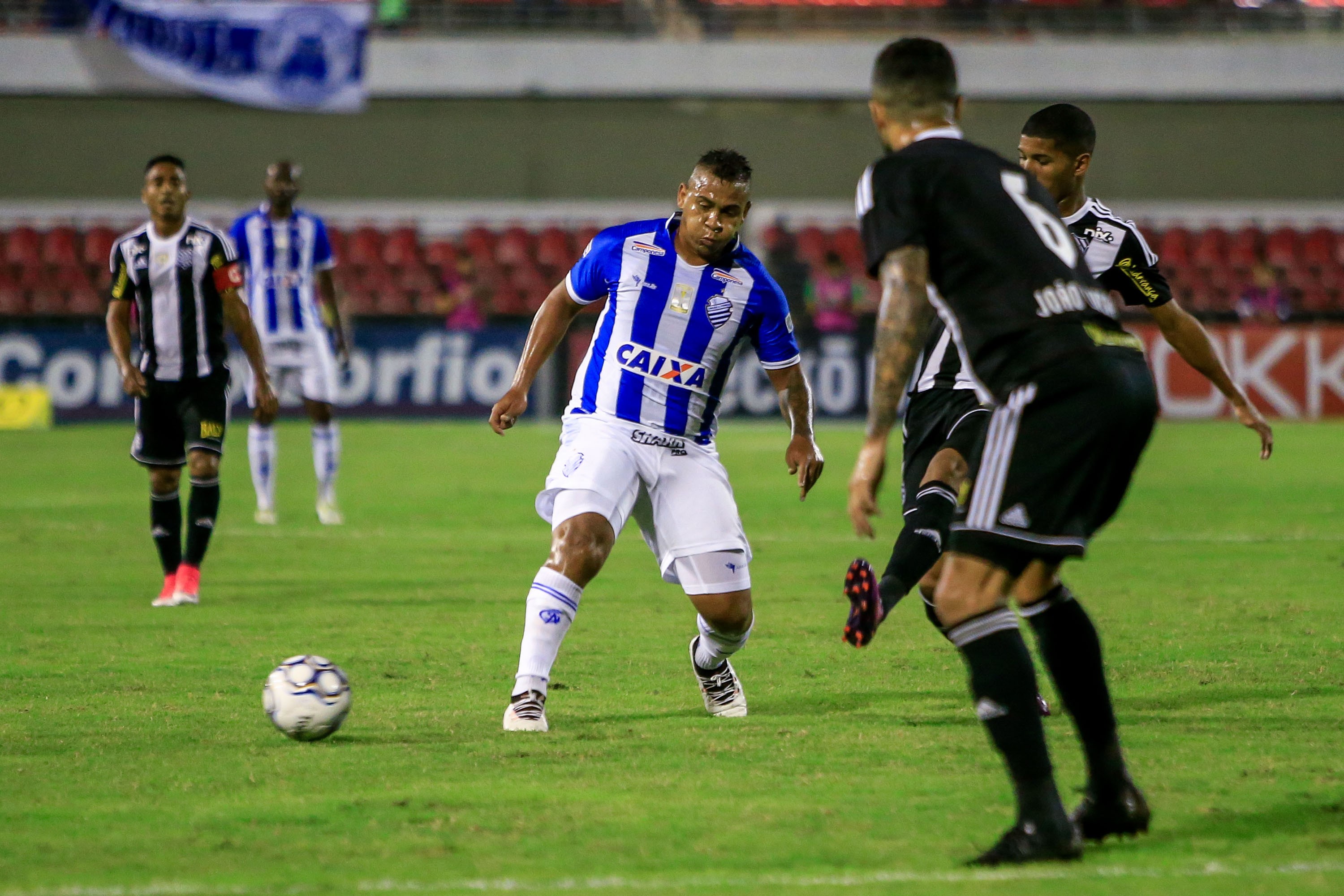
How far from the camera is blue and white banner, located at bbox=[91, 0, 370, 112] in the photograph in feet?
84.6

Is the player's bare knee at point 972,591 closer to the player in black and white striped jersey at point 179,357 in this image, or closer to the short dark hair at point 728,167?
the short dark hair at point 728,167

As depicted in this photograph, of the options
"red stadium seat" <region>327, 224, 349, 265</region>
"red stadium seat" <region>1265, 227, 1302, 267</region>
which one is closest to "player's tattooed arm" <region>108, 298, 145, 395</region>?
"red stadium seat" <region>327, 224, 349, 265</region>

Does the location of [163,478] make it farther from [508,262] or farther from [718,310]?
[508,262]

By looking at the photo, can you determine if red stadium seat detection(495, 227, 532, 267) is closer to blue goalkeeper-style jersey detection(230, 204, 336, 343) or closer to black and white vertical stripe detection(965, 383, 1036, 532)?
blue goalkeeper-style jersey detection(230, 204, 336, 343)

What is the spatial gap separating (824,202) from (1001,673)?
2530 centimetres

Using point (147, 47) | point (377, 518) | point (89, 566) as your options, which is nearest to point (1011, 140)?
point (147, 47)

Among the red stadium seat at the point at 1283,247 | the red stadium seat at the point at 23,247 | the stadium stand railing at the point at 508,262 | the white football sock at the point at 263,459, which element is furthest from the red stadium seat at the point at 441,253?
the white football sock at the point at 263,459

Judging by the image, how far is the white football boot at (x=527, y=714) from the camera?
5570mm

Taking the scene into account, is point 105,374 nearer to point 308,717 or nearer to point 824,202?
point 824,202

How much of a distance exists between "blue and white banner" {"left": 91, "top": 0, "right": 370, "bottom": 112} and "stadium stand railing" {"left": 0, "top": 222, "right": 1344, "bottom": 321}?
2.49m

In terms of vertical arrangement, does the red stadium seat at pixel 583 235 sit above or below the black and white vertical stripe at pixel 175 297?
above

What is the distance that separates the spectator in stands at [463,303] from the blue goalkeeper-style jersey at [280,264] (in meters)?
8.58

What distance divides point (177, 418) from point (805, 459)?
14.1 feet

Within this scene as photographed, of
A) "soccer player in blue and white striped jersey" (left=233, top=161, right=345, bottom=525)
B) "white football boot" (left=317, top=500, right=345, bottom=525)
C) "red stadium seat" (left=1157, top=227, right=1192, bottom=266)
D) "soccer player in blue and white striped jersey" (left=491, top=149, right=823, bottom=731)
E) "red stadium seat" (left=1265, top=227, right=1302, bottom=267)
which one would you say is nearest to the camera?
"soccer player in blue and white striped jersey" (left=491, top=149, right=823, bottom=731)
